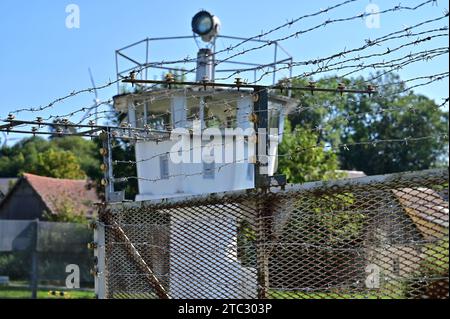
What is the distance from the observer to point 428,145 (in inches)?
1989

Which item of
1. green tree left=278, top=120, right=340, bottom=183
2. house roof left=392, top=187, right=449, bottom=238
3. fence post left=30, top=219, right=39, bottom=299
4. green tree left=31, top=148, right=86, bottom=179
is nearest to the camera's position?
house roof left=392, top=187, right=449, bottom=238

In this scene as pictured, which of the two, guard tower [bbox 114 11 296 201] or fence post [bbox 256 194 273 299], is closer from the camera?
fence post [bbox 256 194 273 299]

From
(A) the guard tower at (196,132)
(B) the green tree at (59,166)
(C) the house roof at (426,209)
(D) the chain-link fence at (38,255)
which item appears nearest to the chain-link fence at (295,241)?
(C) the house roof at (426,209)

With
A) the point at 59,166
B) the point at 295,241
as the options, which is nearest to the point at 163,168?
the point at 295,241

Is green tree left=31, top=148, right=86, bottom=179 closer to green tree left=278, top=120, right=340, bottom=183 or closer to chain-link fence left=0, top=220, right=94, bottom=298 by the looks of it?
chain-link fence left=0, top=220, right=94, bottom=298

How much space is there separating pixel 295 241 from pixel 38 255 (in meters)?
23.3

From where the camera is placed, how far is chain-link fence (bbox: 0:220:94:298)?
87.0ft

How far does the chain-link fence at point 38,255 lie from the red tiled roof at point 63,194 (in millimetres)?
11452

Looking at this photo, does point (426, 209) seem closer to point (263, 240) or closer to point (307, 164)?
point (263, 240)

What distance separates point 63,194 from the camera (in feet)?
140

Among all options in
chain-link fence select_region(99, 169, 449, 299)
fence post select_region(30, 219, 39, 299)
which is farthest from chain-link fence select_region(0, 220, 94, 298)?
chain-link fence select_region(99, 169, 449, 299)

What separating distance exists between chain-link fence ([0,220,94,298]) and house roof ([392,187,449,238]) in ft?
73.0

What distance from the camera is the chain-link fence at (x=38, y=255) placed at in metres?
26.5

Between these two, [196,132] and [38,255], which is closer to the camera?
[196,132]
